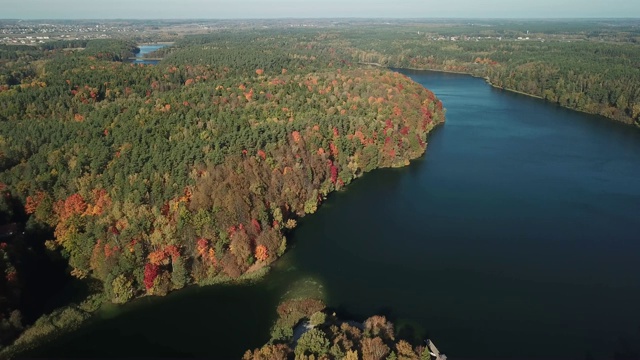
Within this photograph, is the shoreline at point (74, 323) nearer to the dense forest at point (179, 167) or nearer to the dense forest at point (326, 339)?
the dense forest at point (179, 167)

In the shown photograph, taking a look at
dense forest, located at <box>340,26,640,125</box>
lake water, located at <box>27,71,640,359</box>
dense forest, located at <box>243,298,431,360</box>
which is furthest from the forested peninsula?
lake water, located at <box>27,71,640,359</box>

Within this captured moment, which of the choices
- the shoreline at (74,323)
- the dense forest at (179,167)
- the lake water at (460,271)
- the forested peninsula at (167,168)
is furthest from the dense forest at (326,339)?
the dense forest at (179,167)

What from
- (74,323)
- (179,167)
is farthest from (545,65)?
(74,323)

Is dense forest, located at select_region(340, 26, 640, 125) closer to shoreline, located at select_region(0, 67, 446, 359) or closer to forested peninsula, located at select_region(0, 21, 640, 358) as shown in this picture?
forested peninsula, located at select_region(0, 21, 640, 358)

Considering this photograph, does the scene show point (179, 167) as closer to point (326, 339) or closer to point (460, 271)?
point (326, 339)

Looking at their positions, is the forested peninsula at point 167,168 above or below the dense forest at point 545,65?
below
